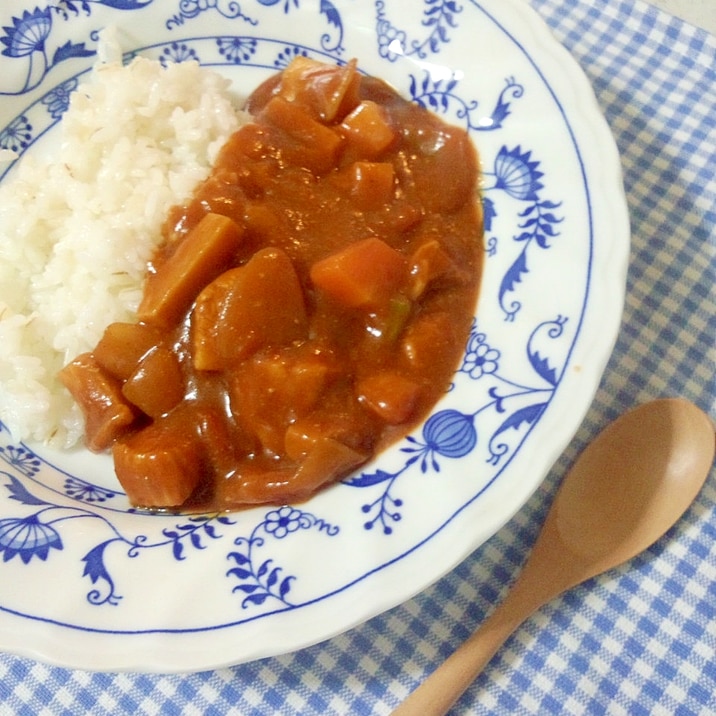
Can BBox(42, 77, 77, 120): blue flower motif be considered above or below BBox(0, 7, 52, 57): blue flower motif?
below

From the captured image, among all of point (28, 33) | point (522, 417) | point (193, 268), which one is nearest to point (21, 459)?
point (193, 268)

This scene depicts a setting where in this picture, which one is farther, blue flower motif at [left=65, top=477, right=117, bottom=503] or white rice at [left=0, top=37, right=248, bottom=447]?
white rice at [left=0, top=37, right=248, bottom=447]

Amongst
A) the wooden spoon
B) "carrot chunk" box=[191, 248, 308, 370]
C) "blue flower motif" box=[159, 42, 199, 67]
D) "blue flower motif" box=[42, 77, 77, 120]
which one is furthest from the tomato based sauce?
"blue flower motif" box=[42, 77, 77, 120]

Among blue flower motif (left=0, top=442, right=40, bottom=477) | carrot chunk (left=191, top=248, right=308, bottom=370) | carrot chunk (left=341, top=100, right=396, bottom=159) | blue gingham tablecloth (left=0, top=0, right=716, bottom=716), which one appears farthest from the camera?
carrot chunk (left=341, top=100, right=396, bottom=159)

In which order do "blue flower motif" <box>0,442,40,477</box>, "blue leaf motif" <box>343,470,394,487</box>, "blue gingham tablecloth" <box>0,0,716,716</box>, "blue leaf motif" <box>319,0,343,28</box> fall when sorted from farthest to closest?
"blue leaf motif" <box>319,0,343,28</box> → "blue flower motif" <box>0,442,40,477</box> → "blue leaf motif" <box>343,470,394,487</box> → "blue gingham tablecloth" <box>0,0,716,716</box>

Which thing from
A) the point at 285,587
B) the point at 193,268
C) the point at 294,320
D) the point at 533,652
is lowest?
the point at 533,652

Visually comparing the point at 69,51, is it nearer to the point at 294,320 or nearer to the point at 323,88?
the point at 323,88

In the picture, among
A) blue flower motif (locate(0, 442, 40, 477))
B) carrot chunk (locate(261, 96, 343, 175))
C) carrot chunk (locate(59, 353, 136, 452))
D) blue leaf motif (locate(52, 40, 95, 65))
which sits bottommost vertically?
blue flower motif (locate(0, 442, 40, 477))

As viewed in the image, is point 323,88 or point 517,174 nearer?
point 517,174

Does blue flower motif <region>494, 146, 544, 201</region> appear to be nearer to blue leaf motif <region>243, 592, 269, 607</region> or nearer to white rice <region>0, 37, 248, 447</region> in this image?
white rice <region>0, 37, 248, 447</region>
